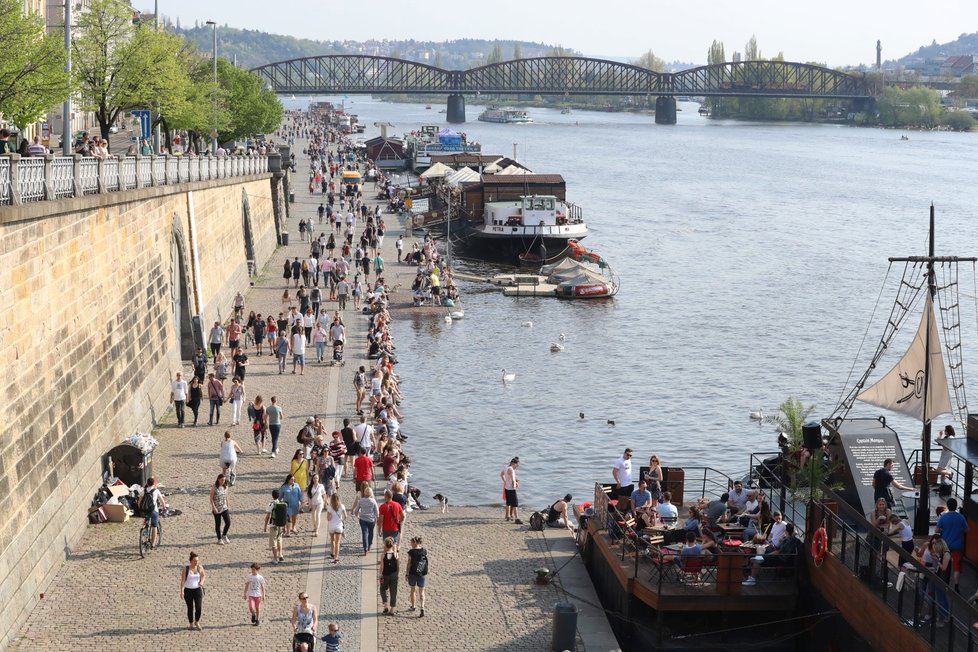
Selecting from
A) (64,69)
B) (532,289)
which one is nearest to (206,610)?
(64,69)

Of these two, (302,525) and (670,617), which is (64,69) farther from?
(670,617)

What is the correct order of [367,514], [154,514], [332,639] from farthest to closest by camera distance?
[367,514], [154,514], [332,639]

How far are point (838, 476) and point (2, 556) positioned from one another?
13414 mm

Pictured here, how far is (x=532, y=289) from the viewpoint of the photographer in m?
65.2

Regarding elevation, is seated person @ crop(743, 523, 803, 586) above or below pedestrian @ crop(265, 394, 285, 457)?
below

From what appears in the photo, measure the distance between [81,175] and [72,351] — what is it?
3.36m

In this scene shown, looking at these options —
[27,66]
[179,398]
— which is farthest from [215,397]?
[27,66]

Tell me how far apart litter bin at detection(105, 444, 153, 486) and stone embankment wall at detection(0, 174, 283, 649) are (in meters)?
0.26

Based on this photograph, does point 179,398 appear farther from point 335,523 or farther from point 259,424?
point 335,523

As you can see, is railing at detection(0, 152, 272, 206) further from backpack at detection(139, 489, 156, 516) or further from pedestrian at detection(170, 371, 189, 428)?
backpack at detection(139, 489, 156, 516)

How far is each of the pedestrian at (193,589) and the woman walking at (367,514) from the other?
3.84 meters

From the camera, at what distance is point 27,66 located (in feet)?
89.1

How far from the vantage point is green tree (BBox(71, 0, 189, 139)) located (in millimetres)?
40531

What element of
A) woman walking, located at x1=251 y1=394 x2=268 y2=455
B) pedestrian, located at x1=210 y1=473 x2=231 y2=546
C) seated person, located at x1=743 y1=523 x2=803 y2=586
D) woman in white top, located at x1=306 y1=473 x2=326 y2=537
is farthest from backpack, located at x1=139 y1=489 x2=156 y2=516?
seated person, located at x1=743 y1=523 x2=803 y2=586
